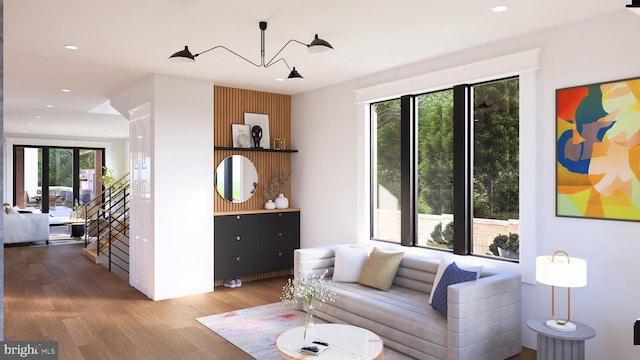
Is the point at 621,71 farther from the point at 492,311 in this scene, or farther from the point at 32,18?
the point at 32,18

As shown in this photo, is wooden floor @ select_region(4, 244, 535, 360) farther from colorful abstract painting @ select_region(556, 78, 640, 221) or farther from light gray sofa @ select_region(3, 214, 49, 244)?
light gray sofa @ select_region(3, 214, 49, 244)

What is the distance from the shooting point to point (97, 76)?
18.5 ft

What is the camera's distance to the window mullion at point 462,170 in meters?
4.65

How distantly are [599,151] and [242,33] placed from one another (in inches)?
122

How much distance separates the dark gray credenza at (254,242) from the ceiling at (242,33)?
1931 mm

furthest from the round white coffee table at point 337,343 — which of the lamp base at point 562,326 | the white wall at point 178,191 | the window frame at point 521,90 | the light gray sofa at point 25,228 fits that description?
the light gray sofa at point 25,228

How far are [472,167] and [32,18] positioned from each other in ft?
13.5

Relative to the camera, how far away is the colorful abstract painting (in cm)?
343

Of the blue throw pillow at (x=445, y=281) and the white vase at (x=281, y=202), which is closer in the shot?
the blue throw pillow at (x=445, y=281)

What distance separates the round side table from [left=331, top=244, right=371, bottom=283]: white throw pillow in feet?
6.52

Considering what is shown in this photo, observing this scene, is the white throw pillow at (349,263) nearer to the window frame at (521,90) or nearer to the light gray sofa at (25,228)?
the window frame at (521,90)

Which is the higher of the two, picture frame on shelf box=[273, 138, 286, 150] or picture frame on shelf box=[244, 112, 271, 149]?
picture frame on shelf box=[244, 112, 271, 149]

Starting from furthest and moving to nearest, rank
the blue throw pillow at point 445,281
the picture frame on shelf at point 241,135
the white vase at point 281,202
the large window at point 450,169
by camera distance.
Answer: the white vase at point 281,202, the picture frame on shelf at point 241,135, the large window at point 450,169, the blue throw pillow at point 445,281

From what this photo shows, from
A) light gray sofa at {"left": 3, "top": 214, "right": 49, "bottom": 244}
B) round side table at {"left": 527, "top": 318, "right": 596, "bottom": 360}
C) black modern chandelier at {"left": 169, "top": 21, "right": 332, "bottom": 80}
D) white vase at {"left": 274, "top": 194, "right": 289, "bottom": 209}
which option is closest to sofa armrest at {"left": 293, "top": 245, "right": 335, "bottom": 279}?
white vase at {"left": 274, "top": 194, "right": 289, "bottom": 209}
